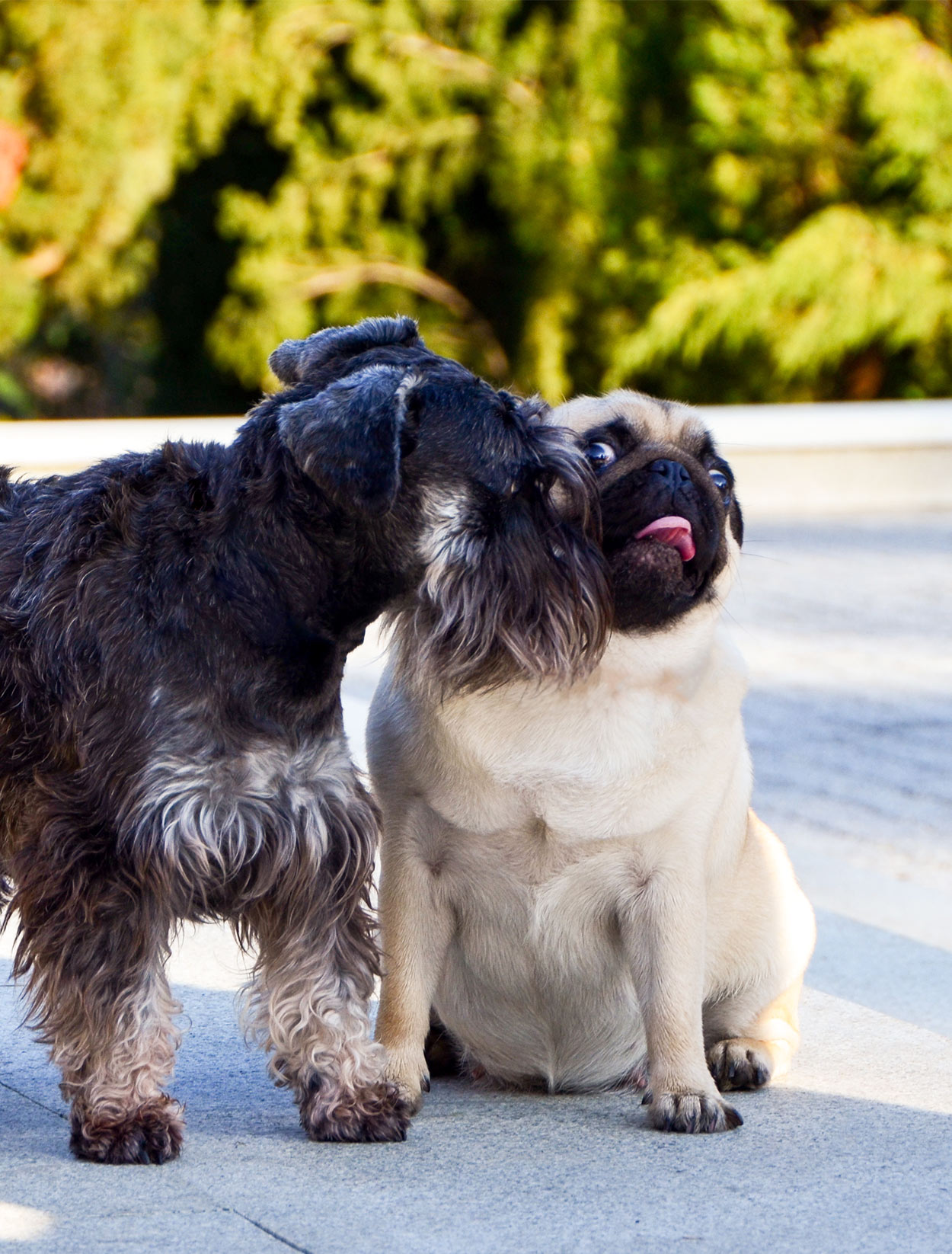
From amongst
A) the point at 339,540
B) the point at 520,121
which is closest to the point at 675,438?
the point at 339,540

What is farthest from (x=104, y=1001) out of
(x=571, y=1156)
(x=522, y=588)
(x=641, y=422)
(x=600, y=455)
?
(x=641, y=422)

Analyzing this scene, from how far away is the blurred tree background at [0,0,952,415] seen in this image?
23.5 meters

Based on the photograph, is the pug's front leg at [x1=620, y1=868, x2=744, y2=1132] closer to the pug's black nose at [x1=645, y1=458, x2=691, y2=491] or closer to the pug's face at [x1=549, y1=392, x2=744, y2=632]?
the pug's face at [x1=549, y1=392, x2=744, y2=632]

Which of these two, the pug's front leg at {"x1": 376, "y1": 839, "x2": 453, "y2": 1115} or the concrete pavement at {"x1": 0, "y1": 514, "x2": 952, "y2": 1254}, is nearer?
the concrete pavement at {"x1": 0, "y1": 514, "x2": 952, "y2": 1254}

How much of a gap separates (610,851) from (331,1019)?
25.6 inches

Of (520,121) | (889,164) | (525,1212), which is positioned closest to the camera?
(525,1212)

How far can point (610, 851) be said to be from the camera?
3.46 metres

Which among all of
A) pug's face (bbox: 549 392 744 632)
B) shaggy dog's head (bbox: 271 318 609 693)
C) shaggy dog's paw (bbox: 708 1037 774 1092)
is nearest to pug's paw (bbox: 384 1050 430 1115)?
shaggy dog's paw (bbox: 708 1037 774 1092)

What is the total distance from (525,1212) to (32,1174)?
0.91 metres

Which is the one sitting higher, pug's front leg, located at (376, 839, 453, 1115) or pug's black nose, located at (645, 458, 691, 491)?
pug's black nose, located at (645, 458, 691, 491)

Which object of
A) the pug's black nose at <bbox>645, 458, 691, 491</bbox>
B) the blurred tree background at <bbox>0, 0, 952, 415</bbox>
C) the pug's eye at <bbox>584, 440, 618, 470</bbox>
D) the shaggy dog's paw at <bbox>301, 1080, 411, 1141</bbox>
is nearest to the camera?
the shaggy dog's paw at <bbox>301, 1080, 411, 1141</bbox>

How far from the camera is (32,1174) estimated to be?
3.13 meters

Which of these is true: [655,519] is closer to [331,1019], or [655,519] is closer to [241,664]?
[241,664]

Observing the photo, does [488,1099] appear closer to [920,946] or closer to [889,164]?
[920,946]
